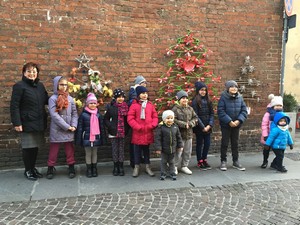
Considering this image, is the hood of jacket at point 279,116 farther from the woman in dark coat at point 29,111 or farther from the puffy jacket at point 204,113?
the woman in dark coat at point 29,111

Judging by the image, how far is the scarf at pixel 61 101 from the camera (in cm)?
482

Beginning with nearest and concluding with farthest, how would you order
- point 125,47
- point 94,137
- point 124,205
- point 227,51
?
point 124,205 → point 94,137 → point 125,47 → point 227,51

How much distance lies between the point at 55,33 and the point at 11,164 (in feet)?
8.42

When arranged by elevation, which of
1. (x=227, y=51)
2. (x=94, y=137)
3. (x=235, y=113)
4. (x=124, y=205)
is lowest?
(x=124, y=205)

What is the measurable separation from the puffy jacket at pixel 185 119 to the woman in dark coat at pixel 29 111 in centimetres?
232

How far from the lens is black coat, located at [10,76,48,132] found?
4.63m

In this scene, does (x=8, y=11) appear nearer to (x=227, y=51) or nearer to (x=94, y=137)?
(x=94, y=137)

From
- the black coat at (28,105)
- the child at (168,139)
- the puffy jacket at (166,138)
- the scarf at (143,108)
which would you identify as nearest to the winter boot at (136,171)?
the child at (168,139)

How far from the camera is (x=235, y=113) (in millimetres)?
5457

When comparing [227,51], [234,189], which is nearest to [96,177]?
[234,189]

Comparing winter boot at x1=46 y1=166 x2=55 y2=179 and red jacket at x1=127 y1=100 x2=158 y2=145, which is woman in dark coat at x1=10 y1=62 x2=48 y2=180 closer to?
winter boot at x1=46 y1=166 x2=55 y2=179

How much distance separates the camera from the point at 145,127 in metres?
5.05

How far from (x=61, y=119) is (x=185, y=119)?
7.04 ft

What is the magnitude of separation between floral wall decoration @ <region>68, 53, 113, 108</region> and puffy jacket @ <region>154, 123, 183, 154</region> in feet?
4.45
